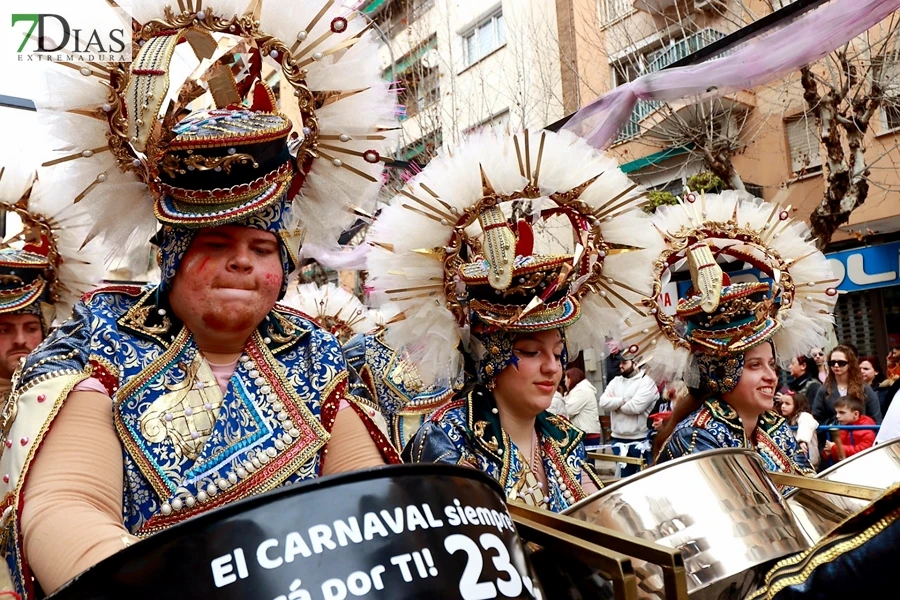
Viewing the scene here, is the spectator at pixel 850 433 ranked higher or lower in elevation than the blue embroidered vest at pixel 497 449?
lower

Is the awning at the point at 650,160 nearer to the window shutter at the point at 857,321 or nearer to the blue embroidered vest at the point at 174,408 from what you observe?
the window shutter at the point at 857,321

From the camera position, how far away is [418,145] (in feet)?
36.8

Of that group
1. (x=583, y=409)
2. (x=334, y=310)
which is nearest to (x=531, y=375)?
(x=334, y=310)

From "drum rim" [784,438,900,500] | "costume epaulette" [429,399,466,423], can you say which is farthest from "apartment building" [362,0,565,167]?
"drum rim" [784,438,900,500]

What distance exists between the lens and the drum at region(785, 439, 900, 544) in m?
1.96

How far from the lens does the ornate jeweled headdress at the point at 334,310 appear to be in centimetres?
581

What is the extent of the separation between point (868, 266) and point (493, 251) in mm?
9852

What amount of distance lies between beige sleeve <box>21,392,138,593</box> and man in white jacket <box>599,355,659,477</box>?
19.2 feet

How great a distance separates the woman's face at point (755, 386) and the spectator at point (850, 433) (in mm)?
963

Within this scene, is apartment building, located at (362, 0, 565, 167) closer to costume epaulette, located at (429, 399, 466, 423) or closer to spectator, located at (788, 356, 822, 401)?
spectator, located at (788, 356, 822, 401)

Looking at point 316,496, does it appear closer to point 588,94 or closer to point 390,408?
point 390,408

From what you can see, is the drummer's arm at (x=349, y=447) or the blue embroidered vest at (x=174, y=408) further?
the drummer's arm at (x=349, y=447)

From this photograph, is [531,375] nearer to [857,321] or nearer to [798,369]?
[798,369]

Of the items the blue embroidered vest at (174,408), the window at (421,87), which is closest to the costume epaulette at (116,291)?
the blue embroidered vest at (174,408)
